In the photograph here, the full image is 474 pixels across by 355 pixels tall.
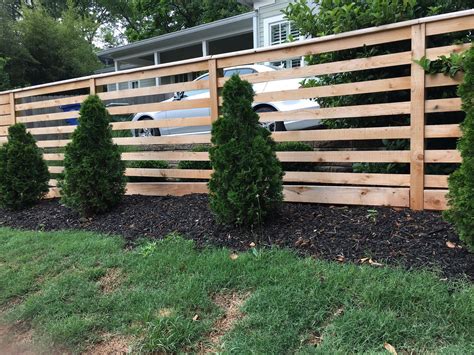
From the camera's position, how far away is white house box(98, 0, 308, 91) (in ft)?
39.7

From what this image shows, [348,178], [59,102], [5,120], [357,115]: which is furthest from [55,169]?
[357,115]

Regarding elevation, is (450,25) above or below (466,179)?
above

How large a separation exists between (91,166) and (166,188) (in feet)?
3.46

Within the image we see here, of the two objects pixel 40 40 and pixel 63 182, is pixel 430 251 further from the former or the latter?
pixel 40 40

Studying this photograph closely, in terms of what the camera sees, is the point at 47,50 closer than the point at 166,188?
No

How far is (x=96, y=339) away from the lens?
2811 millimetres

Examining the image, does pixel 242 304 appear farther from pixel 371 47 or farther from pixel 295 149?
pixel 371 47

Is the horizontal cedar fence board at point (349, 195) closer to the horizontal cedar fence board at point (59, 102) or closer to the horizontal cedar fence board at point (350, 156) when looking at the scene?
the horizontal cedar fence board at point (350, 156)

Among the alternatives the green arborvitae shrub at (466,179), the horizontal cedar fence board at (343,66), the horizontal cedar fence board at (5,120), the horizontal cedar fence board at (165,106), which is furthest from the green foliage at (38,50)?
the green arborvitae shrub at (466,179)

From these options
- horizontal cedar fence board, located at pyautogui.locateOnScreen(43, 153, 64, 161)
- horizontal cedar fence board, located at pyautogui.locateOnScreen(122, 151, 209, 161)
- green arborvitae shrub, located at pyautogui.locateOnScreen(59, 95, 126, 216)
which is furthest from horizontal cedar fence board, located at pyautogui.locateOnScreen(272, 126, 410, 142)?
horizontal cedar fence board, located at pyautogui.locateOnScreen(43, 153, 64, 161)

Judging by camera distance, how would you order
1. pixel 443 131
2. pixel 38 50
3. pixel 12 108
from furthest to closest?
pixel 38 50
pixel 12 108
pixel 443 131

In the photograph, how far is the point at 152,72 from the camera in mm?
5688

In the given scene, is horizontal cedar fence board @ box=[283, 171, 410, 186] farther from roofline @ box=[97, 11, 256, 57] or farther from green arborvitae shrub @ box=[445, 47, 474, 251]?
roofline @ box=[97, 11, 256, 57]

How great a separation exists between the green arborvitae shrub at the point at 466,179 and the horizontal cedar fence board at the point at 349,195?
1.02 meters
